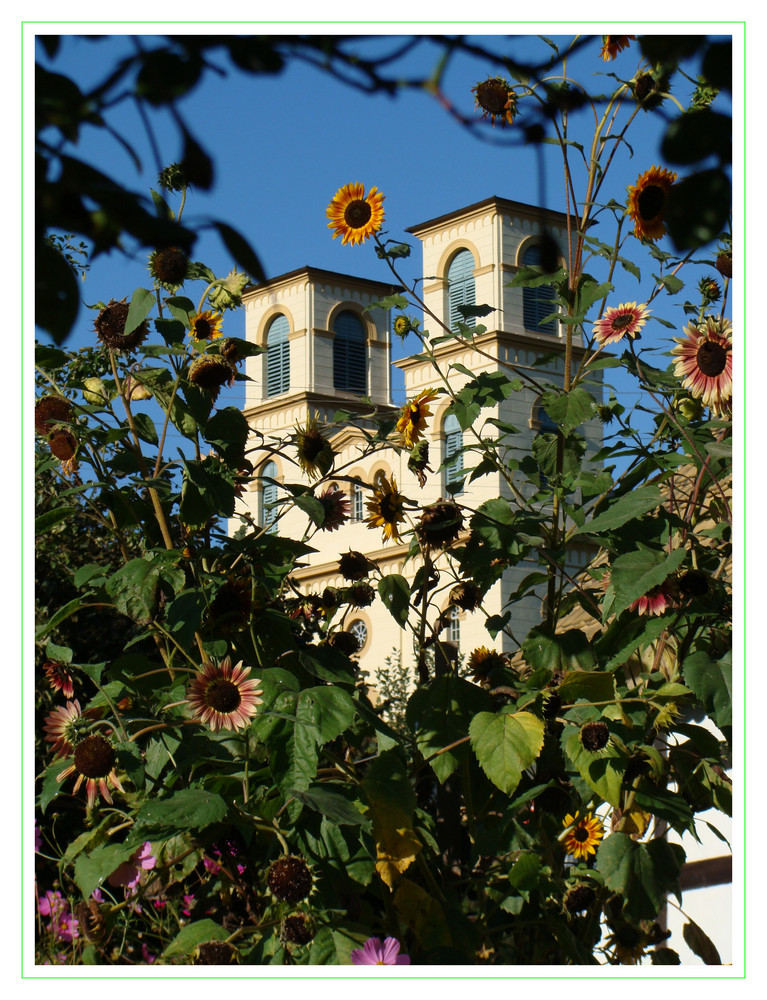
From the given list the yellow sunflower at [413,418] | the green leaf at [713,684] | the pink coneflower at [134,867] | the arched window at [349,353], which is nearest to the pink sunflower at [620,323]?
the yellow sunflower at [413,418]

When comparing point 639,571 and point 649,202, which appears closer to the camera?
point 639,571

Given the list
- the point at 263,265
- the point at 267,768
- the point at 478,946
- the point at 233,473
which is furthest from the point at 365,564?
the point at 263,265

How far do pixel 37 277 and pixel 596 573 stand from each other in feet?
5.13

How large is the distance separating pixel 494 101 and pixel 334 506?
3.02 feet

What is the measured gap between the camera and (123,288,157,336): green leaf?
2012 mm

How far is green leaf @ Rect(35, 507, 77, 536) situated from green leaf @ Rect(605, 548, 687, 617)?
1.03 metres

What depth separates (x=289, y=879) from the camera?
1.76 metres

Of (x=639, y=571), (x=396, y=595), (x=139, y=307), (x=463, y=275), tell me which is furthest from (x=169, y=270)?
(x=463, y=275)

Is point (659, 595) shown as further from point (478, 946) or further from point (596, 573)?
point (478, 946)

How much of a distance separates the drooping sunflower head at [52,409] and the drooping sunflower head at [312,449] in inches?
18.0

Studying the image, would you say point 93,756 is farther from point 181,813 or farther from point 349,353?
point 349,353

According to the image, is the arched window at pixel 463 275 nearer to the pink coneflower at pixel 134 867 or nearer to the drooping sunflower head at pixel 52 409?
the drooping sunflower head at pixel 52 409

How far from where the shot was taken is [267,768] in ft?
6.40

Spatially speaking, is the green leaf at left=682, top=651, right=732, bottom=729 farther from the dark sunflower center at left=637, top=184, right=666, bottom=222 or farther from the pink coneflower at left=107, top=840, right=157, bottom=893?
the pink coneflower at left=107, top=840, right=157, bottom=893
